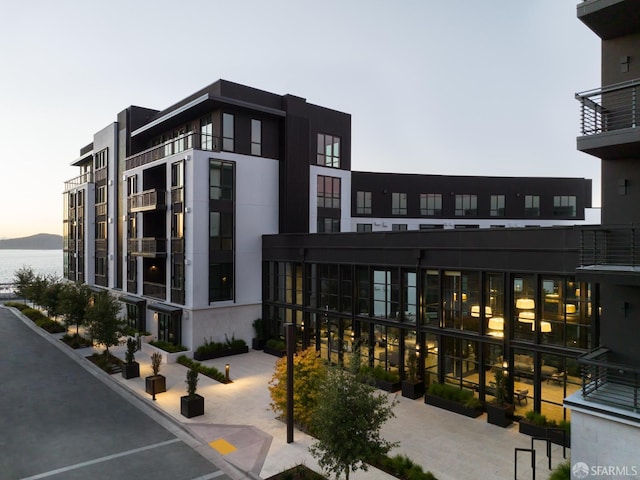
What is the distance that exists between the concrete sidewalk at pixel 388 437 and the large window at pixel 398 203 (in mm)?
34804

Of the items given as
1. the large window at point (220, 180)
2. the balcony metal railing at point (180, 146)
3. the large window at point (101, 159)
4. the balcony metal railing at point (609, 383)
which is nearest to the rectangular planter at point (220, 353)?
the large window at point (220, 180)

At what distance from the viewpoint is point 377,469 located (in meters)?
12.7

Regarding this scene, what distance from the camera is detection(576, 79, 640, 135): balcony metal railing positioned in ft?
37.4

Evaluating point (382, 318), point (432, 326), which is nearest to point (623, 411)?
point (432, 326)

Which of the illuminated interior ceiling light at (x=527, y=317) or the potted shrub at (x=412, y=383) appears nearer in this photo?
the illuminated interior ceiling light at (x=527, y=317)

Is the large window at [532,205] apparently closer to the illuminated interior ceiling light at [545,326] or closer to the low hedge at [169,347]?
the illuminated interior ceiling light at [545,326]

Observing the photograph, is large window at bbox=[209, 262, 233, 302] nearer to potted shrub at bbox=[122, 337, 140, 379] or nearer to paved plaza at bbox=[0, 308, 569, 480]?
potted shrub at bbox=[122, 337, 140, 379]

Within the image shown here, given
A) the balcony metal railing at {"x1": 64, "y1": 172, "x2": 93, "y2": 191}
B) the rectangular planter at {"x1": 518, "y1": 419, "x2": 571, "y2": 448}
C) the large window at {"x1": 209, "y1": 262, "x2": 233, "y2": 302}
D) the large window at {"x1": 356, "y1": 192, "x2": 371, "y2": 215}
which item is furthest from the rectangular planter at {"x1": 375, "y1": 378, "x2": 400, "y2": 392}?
the balcony metal railing at {"x1": 64, "y1": 172, "x2": 93, "y2": 191}

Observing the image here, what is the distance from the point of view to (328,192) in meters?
33.1

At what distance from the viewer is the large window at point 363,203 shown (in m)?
50.0

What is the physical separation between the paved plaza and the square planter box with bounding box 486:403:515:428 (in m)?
0.31

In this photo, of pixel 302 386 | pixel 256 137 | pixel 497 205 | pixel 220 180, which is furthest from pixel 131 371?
pixel 497 205

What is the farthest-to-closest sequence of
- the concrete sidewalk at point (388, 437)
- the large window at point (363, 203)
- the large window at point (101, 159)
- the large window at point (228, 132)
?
1. the large window at point (363, 203)
2. the large window at point (101, 159)
3. the large window at point (228, 132)
4. the concrete sidewalk at point (388, 437)

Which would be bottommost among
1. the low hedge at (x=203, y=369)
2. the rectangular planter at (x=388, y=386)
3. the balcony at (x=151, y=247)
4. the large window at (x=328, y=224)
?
the low hedge at (x=203, y=369)
